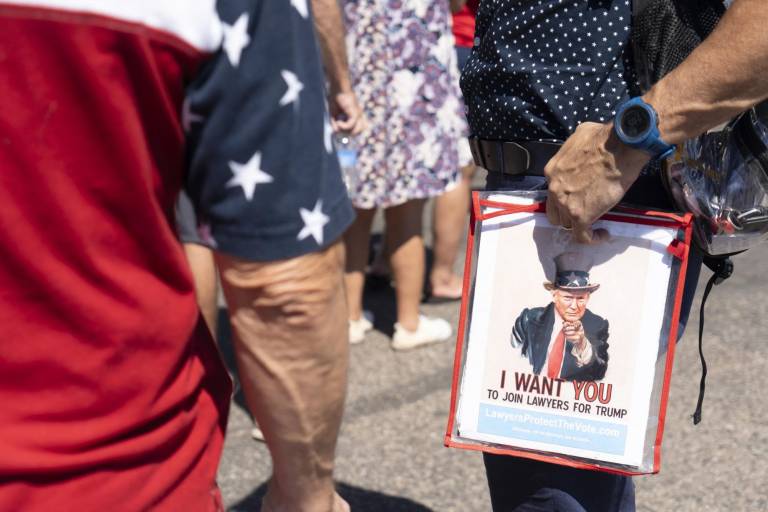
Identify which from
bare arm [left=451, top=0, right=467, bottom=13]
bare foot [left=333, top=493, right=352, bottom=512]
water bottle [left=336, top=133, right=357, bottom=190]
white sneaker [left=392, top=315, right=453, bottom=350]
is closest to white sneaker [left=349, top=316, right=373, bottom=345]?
white sneaker [left=392, top=315, right=453, bottom=350]

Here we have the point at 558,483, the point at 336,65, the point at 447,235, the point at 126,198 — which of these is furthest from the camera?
the point at 447,235

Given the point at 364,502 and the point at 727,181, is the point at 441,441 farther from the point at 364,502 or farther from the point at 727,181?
the point at 727,181

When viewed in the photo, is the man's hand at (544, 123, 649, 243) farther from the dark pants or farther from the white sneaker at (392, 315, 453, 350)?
the white sneaker at (392, 315, 453, 350)

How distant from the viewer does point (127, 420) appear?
1.24 m

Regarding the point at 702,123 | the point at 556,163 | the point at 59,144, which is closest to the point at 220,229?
the point at 59,144

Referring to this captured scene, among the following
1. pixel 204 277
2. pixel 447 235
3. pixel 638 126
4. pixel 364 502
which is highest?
pixel 638 126

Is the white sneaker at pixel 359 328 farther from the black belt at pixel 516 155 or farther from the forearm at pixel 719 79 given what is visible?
the forearm at pixel 719 79

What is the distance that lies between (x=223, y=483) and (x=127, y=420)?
77.6 inches

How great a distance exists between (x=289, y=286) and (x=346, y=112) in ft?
7.44

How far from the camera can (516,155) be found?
6.01 ft

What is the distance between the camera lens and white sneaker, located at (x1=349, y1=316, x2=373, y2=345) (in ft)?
13.6

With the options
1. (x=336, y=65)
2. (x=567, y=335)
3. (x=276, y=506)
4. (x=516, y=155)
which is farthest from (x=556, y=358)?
(x=336, y=65)

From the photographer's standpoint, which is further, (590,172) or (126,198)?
(590,172)

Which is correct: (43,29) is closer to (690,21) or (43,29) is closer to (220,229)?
(220,229)
